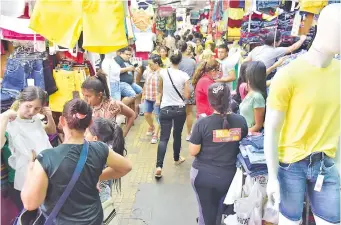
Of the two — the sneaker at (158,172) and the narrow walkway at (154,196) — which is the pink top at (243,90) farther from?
the sneaker at (158,172)

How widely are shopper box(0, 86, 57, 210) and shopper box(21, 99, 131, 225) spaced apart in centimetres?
76

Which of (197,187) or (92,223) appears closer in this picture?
(92,223)

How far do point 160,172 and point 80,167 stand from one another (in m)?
3.21

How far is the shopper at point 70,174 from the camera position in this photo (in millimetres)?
2006

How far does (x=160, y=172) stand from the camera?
Result: 5254 mm

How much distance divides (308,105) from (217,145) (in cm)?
110

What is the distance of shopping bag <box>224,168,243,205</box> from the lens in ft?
9.57

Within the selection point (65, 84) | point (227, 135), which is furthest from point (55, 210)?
point (65, 84)

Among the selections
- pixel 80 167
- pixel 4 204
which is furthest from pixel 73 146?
pixel 4 204

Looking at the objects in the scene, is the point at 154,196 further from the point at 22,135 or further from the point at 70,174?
the point at 70,174

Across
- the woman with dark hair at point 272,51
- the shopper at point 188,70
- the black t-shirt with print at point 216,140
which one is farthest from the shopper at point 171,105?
the black t-shirt with print at point 216,140

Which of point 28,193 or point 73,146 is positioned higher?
point 73,146

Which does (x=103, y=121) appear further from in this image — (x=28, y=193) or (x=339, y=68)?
(x=339, y=68)

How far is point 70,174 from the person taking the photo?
2.08m
